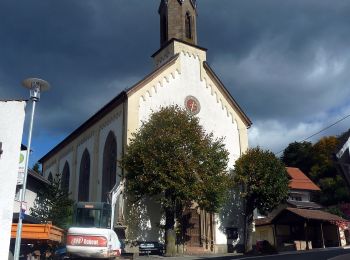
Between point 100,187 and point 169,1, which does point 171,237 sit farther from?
point 169,1

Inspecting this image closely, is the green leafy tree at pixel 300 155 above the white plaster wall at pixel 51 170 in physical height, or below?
above

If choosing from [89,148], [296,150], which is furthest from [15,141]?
[296,150]

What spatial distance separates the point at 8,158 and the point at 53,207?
17.1 meters

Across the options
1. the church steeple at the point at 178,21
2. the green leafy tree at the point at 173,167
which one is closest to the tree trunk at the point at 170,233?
the green leafy tree at the point at 173,167

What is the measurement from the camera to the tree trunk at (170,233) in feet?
93.4

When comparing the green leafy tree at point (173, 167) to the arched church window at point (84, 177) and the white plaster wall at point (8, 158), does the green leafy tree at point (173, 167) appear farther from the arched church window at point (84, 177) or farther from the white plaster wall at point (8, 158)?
the white plaster wall at point (8, 158)

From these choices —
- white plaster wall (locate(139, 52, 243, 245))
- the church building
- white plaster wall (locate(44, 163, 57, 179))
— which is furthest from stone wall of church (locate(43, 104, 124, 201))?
white plaster wall (locate(139, 52, 243, 245))

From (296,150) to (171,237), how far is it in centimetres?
5562

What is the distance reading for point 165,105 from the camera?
1404 inches

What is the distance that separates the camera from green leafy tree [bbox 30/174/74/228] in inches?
1188

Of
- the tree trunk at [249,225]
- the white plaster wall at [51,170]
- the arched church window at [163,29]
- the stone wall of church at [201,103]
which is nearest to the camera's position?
the tree trunk at [249,225]

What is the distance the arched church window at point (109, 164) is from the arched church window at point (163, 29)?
34.2 ft

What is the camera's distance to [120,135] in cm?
3412

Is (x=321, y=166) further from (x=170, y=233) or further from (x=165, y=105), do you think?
(x=170, y=233)
